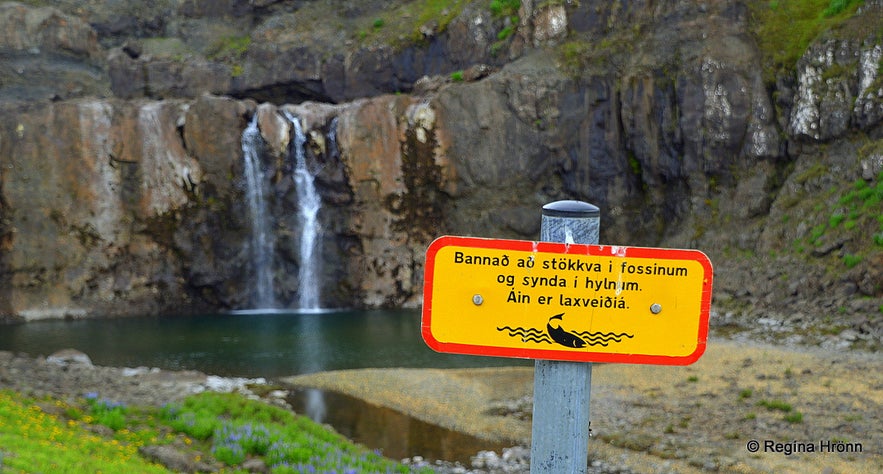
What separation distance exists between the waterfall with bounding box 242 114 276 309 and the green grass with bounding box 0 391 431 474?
1244 inches

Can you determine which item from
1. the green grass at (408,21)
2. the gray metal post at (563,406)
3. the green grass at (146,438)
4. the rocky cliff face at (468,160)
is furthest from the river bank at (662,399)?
the green grass at (408,21)

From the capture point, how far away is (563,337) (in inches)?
131

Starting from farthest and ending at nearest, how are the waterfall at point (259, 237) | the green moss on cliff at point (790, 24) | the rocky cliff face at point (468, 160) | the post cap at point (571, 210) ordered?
1. the waterfall at point (259, 237)
2. the green moss on cliff at point (790, 24)
3. the rocky cliff face at point (468, 160)
4. the post cap at point (571, 210)

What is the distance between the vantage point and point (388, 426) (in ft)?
80.4

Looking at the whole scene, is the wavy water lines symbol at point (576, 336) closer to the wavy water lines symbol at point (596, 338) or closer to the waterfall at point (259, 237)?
the wavy water lines symbol at point (596, 338)

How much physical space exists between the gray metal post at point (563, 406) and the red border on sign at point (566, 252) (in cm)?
7

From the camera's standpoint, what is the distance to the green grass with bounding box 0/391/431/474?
12055mm

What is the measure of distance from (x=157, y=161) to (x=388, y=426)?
3368cm

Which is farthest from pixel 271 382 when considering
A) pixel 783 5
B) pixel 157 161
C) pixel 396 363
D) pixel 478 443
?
pixel 783 5

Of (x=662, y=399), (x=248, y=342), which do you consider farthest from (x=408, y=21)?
(x=662, y=399)

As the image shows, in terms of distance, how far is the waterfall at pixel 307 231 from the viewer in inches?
2095

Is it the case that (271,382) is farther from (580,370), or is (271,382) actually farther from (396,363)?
(580,370)

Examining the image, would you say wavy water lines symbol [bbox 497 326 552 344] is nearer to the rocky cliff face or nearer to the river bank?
the river bank

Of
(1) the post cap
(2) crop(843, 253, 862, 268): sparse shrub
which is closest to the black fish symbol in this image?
(1) the post cap
